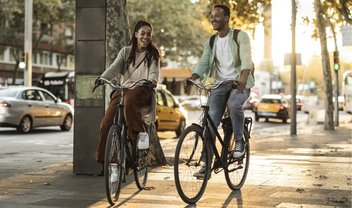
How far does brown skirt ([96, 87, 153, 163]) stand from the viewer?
22.6ft

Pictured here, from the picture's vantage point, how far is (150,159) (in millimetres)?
9969

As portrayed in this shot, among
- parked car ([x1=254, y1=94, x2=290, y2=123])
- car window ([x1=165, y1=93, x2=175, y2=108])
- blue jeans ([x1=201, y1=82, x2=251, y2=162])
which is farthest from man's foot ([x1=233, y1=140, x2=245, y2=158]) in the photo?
parked car ([x1=254, y1=94, x2=290, y2=123])

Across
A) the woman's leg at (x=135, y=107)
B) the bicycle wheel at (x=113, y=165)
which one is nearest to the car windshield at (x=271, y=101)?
the woman's leg at (x=135, y=107)

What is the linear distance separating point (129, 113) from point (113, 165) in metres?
0.65

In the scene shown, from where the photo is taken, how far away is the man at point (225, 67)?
7.26 m

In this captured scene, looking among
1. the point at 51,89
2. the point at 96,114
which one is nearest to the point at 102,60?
the point at 96,114

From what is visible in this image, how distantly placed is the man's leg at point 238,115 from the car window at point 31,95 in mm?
15033

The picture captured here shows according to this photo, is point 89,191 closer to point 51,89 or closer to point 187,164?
point 187,164

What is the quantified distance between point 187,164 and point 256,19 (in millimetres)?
16480

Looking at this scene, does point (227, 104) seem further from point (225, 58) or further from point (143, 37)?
point (143, 37)

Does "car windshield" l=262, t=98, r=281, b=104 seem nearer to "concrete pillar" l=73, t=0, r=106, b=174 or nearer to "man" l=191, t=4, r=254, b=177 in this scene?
"concrete pillar" l=73, t=0, r=106, b=174

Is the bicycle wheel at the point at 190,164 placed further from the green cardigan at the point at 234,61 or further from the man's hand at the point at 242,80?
the green cardigan at the point at 234,61

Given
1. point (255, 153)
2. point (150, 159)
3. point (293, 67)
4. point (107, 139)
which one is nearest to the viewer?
point (107, 139)

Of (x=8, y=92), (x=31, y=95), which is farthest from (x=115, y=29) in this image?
(x=31, y=95)
